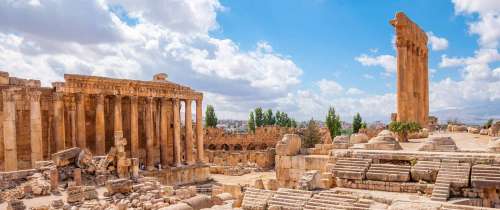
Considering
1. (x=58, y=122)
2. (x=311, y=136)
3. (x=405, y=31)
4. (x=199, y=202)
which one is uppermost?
(x=405, y=31)

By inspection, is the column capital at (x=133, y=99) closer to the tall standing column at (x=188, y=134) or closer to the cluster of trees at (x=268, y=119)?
the tall standing column at (x=188, y=134)

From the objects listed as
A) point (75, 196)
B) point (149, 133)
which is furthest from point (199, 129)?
point (75, 196)

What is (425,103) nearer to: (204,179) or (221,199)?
(204,179)

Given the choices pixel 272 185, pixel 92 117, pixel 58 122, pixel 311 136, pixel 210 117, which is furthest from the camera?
pixel 210 117

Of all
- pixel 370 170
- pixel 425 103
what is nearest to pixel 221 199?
pixel 370 170

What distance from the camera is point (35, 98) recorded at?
23172 mm

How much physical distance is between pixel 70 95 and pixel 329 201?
18.9 metres

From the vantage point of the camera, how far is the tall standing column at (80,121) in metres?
25.2

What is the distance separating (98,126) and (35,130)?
3.82 m

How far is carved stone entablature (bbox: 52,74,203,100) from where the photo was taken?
24719mm

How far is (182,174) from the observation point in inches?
1198

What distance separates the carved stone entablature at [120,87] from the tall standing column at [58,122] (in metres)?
0.53

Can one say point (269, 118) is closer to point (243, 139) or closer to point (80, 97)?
point (243, 139)

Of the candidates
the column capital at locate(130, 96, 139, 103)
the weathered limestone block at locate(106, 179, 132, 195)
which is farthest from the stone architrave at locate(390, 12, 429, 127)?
the weathered limestone block at locate(106, 179, 132, 195)
